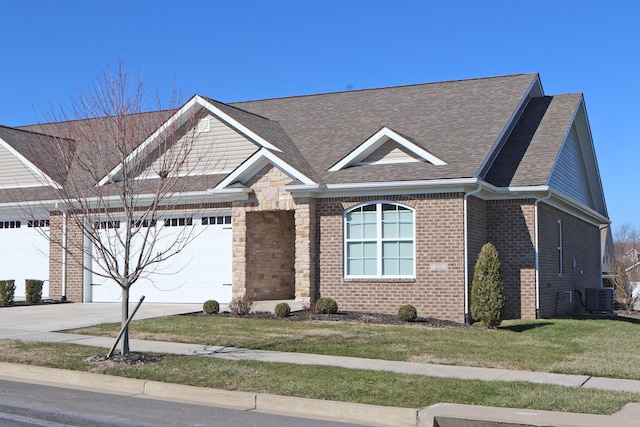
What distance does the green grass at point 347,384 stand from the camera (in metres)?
9.57

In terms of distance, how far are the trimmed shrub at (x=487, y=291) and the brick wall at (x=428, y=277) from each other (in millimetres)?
856

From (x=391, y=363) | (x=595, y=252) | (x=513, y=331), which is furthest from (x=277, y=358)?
(x=595, y=252)

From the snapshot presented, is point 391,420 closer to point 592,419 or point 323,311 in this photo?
point 592,419

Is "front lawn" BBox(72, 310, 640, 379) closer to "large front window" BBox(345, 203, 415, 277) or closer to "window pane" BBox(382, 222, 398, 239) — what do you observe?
"large front window" BBox(345, 203, 415, 277)

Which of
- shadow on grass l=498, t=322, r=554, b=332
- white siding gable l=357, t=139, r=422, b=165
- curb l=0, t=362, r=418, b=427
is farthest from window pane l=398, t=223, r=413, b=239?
curb l=0, t=362, r=418, b=427

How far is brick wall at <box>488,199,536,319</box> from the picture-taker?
20203mm

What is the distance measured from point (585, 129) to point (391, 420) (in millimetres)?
19533

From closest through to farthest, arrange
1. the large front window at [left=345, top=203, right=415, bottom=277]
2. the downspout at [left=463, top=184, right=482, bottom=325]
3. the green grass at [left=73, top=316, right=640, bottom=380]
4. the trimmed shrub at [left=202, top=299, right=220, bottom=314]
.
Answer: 1. the green grass at [left=73, top=316, right=640, bottom=380]
2. the downspout at [left=463, top=184, right=482, bottom=325]
3. the trimmed shrub at [left=202, top=299, right=220, bottom=314]
4. the large front window at [left=345, top=203, right=415, bottom=277]

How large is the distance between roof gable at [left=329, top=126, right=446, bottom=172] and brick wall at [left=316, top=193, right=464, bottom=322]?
113 centimetres

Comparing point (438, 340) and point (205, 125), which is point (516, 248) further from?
point (205, 125)

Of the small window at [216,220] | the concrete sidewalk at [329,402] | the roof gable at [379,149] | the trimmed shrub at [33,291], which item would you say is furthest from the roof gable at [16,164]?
the roof gable at [379,149]

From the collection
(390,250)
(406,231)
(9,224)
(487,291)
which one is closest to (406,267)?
(390,250)

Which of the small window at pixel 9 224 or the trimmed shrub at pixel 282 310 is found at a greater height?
the small window at pixel 9 224

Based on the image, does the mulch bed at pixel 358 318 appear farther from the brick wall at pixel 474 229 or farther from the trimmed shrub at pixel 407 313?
the brick wall at pixel 474 229
